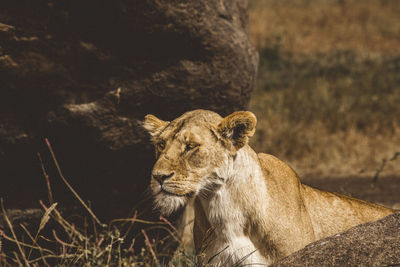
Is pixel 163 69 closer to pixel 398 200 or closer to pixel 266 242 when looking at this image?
pixel 266 242

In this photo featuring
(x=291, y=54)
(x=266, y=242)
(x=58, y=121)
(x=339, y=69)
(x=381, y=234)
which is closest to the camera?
(x=381, y=234)

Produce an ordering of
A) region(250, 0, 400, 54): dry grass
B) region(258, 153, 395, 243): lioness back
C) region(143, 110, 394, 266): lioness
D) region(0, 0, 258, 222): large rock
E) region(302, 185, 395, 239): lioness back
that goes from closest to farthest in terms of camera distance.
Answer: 1. region(143, 110, 394, 266): lioness
2. region(258, 153, 395, 243): lioness back
3. region(302, 185, 395, 239): lioness back
4. region(0, 0, 258, 222): large rock
5. region(250, 0, 400, 54): dry grass

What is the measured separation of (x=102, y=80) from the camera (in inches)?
171

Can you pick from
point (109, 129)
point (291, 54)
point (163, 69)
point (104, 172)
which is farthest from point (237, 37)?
point (291, 54)

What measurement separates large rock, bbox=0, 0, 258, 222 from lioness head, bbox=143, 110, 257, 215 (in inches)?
45.8

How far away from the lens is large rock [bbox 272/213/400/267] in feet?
9.64

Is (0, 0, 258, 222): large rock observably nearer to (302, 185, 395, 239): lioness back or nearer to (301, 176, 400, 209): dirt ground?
(302, 185, 395, 239): lioness back

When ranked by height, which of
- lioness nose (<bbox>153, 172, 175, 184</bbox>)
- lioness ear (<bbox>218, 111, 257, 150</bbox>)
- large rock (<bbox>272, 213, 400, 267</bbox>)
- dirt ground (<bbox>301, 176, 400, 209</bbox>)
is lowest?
dirt ground (<bbox>301, 176, 400, 209</bbox>)

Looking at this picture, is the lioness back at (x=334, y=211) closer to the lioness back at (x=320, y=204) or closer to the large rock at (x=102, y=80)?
the lioness back at (x=320, y=204)

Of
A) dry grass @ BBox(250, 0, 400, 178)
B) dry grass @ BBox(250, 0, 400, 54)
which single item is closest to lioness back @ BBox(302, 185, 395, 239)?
dry grass @ BBox(250, 0, 400, 178)

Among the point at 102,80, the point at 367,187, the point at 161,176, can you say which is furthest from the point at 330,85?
the point at 161,176

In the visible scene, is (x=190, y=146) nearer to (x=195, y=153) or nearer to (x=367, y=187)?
(x=195, y=153)

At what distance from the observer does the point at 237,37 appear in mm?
4594

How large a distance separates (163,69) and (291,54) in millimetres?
10047
